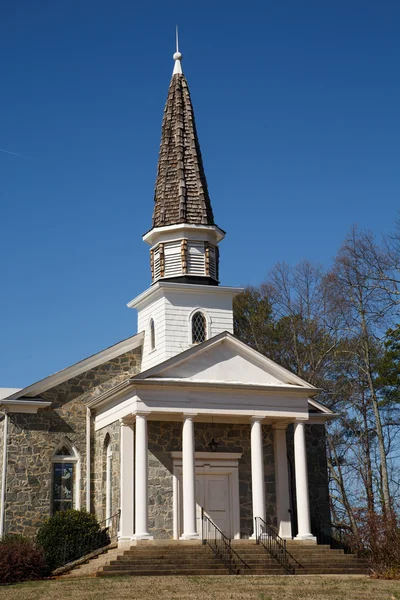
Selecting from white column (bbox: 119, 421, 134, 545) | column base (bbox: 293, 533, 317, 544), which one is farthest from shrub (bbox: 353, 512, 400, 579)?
white column (bbox: 119, 421, 134, 545)

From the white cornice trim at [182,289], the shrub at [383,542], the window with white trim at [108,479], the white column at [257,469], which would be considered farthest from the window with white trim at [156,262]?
the shrub at [383,542]

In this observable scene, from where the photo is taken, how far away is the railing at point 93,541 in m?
25.1

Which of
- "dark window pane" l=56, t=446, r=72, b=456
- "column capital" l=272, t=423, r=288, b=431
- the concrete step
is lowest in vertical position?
the concrete step

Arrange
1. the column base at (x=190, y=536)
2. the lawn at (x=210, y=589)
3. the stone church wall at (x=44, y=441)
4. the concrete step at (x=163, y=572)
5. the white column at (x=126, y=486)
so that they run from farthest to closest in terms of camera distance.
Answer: the stone church wall at (x=44, y=441) < the white column at (x=126, y=486) < the column base at (x=190, y=536) < the concrete step at (x=163, y=572) < the lawn at (x=210, y=589)

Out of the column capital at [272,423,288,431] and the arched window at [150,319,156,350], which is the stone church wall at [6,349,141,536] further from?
the column capital at [272,423,288,431]

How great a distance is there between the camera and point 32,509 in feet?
89.5

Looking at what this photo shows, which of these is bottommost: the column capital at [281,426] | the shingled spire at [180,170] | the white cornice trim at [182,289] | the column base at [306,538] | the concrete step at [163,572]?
the concrete step at [163,572]

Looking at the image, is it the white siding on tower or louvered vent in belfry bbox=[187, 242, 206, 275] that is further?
louvered vent in belfry bbox=[187, 242, 206, 275]

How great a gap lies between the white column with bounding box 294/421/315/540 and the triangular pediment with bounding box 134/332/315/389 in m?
1.55

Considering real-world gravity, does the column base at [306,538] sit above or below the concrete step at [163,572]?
above

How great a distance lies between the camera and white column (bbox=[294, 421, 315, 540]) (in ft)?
83.3

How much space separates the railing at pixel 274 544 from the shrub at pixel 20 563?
5.94 meters

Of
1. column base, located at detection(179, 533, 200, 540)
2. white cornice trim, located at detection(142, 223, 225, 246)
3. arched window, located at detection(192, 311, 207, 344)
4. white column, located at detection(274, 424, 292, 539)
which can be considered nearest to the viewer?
column base, located at detection(179, 533, 200, 540)

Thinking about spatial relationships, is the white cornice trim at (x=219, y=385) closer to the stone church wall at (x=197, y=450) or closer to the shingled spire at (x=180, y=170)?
the stone church wall at (x=197, y=450)
